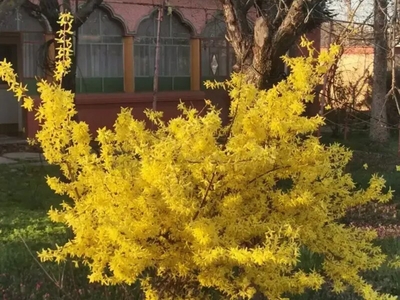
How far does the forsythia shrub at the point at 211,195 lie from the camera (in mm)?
3346

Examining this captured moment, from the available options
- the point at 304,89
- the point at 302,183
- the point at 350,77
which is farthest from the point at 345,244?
the point at 350,77

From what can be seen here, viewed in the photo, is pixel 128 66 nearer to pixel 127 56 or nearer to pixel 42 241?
pixel 127 56

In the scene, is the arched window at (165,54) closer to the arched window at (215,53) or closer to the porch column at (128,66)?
the porch column at (128,66)

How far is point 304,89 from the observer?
3770 mm

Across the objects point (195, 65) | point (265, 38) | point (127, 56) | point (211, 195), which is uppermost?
point (265, 38)

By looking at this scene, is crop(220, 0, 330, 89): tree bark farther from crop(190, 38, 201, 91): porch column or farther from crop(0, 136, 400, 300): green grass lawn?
crop(190, 38, 201, 91): porch column

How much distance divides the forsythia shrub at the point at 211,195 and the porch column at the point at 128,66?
13031 mm

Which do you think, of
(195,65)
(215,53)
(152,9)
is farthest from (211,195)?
(215,53)

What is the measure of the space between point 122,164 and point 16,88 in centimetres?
70

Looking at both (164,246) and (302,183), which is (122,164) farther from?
(302,183)

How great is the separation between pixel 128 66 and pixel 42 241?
35.0 ft

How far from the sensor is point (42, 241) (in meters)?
6.66

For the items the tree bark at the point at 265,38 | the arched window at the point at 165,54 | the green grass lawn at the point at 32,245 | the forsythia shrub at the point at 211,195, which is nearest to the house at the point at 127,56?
the arched window at the point at 165,54

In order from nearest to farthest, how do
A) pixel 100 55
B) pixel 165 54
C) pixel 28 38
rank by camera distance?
pixel 28 38 → pixel 100 55 → pixel 165 54
